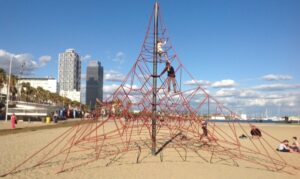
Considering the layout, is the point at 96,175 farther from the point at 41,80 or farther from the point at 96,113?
the point at 41,80

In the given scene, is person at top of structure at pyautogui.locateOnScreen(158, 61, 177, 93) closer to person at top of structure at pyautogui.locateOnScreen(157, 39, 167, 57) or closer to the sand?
person at top of structure at pyautogui.locateOnScreen(157, 39, 167, 57)

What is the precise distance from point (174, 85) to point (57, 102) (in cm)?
8640

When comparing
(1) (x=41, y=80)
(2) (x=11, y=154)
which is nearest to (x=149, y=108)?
(2) (x=11, y=154)

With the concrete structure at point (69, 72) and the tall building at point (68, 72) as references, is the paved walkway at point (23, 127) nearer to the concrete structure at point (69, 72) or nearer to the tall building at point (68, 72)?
the tall building at point (68, 72)

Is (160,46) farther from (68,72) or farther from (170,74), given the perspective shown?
(68,72)

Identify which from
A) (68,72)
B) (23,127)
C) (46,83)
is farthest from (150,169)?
(68,72)

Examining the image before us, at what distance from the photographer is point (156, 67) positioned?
1250 cm

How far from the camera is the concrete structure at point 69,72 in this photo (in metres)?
193

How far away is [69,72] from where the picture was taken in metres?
194

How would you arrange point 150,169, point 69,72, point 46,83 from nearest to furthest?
point 150,169 → point 46,83 → point 69,72

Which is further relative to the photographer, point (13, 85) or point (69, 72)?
point (69, 72)

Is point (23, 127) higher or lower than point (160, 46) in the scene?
lower

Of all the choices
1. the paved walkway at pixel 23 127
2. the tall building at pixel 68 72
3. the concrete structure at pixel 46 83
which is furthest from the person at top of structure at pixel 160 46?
the tall building at pixel 68 72

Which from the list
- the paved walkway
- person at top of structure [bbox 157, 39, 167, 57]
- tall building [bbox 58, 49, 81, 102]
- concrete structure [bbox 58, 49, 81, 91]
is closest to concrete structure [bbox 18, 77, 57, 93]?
tall building [bbox 58, 49, 81, 102]
